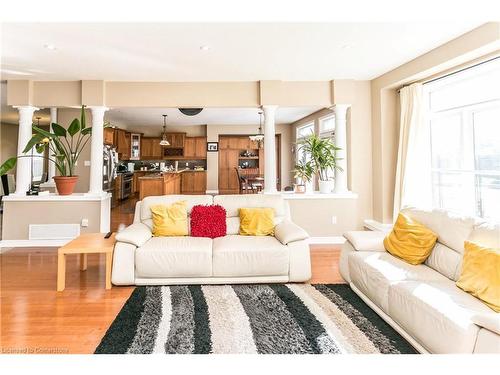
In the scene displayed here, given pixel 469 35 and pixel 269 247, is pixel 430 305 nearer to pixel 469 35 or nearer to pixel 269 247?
pixel 269 247

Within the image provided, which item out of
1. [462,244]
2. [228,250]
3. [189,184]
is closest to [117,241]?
[228,250]

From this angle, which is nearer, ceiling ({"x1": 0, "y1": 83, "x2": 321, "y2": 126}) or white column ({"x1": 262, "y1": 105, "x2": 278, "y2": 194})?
white column ({"x1": 262, "y1": 105, "x2": 278, "y2": 194})

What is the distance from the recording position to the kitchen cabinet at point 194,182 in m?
10.7

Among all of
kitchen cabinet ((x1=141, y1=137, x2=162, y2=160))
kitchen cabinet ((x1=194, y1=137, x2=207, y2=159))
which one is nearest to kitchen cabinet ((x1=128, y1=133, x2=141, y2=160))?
kitchen cabinet ((x1=141, y1=137, x2=162, y2=160))

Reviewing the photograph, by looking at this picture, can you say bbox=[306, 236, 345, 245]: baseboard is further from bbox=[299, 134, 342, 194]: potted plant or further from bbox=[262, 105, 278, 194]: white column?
bbox=[262, 105, 278, 194]: white column

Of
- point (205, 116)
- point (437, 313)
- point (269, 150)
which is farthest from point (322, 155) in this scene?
point (205, 116)

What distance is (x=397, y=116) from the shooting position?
4.86 meters

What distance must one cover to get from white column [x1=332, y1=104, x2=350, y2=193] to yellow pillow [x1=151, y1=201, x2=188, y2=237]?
2.75m

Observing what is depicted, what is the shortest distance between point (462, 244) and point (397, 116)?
302cm

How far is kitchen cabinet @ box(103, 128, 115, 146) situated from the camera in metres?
8.37

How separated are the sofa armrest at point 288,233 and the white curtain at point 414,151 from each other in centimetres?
181

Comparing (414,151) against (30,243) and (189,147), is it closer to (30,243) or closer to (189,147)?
(30,243)

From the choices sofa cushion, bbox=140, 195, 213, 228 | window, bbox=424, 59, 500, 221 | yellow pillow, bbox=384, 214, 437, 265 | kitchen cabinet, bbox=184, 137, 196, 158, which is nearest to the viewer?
yellow pillow, bbox=384, 214, 437, 265

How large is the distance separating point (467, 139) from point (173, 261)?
3.80 metres
